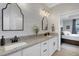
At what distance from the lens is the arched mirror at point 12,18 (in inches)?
66.5

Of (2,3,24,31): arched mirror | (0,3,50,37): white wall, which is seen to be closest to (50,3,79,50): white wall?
(0,3,50,37): white wall

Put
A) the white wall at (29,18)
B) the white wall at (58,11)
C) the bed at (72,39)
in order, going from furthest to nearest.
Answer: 1. the bed at (72,39)
2. the white wall at (58,11)
3. the white wall at (29,18)

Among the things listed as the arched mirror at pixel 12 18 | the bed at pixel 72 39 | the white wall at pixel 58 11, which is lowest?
the bed at pixel 72 39

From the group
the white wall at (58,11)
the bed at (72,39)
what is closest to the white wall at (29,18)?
the white wall at (58,11)

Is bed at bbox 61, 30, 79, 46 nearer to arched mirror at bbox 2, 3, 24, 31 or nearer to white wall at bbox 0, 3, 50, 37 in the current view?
white wall at bbox 0, 3, 50, 37

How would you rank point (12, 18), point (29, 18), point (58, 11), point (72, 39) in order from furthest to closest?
point (72, 39)
point (58, 11)
point (29, 18)
point (12, 18)

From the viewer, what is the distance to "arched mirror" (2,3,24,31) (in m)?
1.69

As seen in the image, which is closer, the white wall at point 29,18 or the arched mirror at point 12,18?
the arched mirror at point 12,18

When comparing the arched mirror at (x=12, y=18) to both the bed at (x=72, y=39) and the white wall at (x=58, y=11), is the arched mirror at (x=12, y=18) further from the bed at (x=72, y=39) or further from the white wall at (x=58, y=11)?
the bed at (x=72, y=39)

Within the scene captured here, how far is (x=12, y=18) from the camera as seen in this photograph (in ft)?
6.09

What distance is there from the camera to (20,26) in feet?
6.88

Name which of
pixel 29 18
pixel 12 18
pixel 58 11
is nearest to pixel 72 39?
pixel 58 11

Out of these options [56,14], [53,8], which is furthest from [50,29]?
[53,8]

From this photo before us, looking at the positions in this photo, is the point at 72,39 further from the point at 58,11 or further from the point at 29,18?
the point at 29,18
